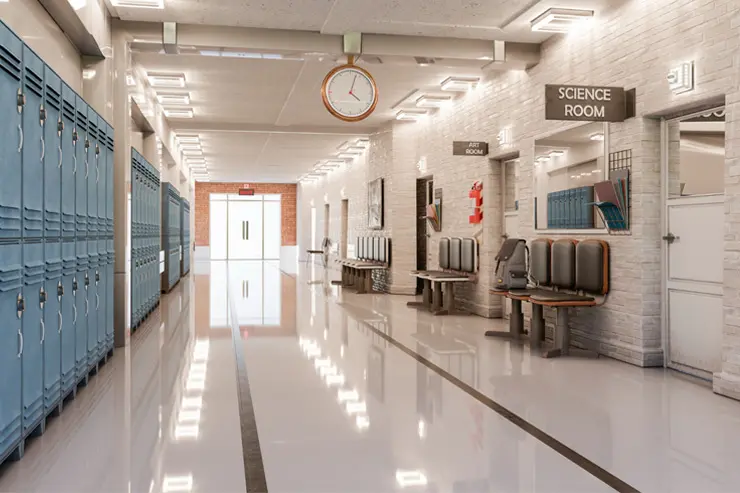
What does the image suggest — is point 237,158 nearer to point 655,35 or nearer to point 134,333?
point 134,333

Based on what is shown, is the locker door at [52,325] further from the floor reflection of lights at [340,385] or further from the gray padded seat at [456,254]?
the gray padded seat at [456,254]

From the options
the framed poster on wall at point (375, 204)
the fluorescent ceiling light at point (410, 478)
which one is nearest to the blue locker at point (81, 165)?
the fluorescent ceiling light at point (410, 478)

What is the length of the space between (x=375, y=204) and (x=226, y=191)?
19.1 meters

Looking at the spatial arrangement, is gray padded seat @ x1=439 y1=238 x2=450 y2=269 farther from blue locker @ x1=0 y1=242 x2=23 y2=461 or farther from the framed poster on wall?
blue locker @ x1=0 y1=242 x2=23 y2=461

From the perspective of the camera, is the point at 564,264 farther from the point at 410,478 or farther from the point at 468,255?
the point at 410,478

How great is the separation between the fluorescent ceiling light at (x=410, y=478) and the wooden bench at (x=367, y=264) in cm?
1028

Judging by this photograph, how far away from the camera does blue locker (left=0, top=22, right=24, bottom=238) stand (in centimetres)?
319

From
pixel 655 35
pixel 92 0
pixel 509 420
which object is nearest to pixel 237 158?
pixel 92 0

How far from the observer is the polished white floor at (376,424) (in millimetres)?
3232

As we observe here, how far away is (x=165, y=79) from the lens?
392 inches

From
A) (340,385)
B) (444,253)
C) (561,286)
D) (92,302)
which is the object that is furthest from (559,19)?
(92,302)

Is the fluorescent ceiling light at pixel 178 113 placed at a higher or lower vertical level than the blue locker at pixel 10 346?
higher

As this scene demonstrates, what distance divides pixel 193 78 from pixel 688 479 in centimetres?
869

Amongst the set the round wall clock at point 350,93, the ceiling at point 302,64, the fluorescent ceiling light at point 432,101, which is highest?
the ceiling at point 302,64
